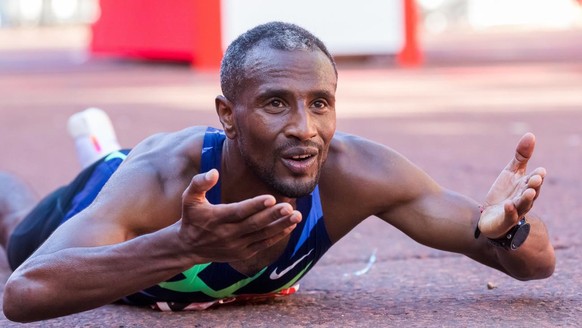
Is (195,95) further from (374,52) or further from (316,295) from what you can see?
(316,295)

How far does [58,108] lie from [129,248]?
28.3 feet

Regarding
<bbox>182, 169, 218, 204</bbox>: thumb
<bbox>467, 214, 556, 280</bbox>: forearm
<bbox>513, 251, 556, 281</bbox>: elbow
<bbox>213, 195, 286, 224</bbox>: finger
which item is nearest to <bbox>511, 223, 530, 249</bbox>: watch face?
<bbox>467, 214, 556, 280</bbox>: forearm

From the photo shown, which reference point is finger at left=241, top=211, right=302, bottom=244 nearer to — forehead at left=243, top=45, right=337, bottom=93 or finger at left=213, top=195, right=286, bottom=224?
finger at left=213, top=195, right=286, bottom=224

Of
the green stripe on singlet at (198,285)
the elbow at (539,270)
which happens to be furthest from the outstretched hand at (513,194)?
the green stripe on singlet at (198,285)

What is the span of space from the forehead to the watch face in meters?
0.75

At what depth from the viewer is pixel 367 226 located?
5.61 m

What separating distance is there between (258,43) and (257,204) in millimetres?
717

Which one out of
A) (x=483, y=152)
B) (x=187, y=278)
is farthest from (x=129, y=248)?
(x=483, y=152)

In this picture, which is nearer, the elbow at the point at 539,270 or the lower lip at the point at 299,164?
the lower lip at the point at 299,164

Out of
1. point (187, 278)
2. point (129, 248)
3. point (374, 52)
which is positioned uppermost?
point (129, 248)

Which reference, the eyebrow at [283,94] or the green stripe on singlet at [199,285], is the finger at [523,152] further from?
the green stripe on singlet at [199,285]

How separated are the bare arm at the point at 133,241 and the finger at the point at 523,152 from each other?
3.03ft

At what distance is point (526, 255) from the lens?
3561 millimetres

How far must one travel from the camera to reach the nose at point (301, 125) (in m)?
3.08
